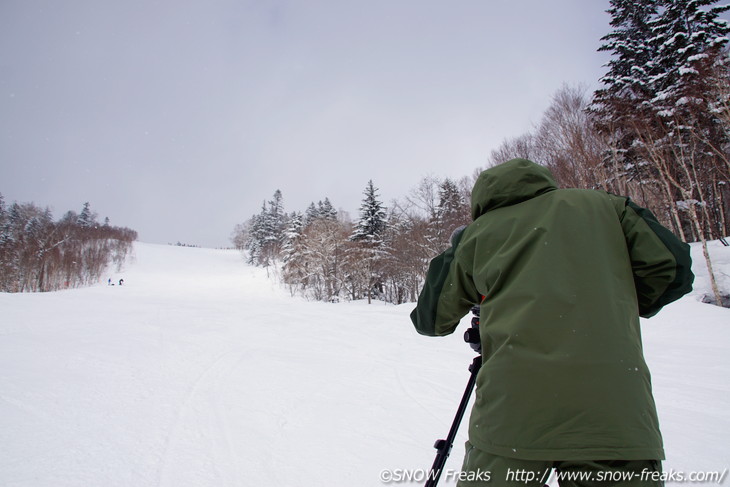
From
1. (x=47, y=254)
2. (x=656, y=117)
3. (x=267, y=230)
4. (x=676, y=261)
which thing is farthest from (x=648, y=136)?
(x=267, y=230)

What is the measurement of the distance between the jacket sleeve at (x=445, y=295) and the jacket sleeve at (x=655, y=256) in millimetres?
684

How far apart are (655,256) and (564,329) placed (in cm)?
55

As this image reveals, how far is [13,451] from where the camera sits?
3205mm

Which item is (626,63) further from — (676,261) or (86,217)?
(86,217)

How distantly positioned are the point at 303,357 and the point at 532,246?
662 cm

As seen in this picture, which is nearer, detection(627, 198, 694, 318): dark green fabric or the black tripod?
detection(627, 198, 694, 318): dark green fabric

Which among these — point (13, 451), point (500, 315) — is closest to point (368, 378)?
point (13, 451)

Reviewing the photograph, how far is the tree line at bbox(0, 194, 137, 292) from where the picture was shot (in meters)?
33.8

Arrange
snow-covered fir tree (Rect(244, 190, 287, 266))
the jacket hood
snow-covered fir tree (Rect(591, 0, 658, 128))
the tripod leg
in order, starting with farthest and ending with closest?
snow-covered fir tree (Rect(244, 190, 287, 266)), snow-covered fir tree (Rect(591, 0, 658, 128)), the tripod leg, the jacket hood

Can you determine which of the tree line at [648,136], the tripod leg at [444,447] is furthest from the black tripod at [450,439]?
the tree line at [648,136]

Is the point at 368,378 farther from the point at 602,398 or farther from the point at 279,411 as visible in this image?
the point at 602,398

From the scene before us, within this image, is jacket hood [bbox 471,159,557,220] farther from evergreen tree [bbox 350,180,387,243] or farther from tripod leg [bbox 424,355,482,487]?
evergreen tree [bbox 350,180,387,243]

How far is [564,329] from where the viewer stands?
1.26 metres

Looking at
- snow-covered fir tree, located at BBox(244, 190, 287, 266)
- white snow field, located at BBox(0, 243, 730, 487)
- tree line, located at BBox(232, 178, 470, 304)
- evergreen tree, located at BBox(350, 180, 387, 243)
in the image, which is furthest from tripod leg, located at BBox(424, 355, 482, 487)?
snow-covered fir tree, located at BBox(244, 190, 287, 266)
